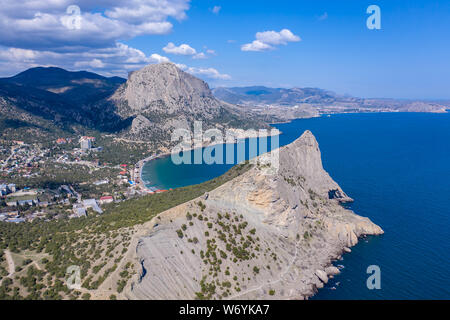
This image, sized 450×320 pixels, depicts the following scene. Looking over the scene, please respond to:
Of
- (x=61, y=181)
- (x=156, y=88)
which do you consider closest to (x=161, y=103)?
(x=156, y=88)

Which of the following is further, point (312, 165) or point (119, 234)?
point (312, 165)

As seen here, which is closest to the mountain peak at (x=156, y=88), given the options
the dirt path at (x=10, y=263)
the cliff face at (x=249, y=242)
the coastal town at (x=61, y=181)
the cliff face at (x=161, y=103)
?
the cliff face at (x=161, y=103)

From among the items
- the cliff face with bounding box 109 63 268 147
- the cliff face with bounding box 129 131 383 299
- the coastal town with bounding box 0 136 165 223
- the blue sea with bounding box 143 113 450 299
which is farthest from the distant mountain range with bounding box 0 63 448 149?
the cliff face with bounding box 129 131 383 299

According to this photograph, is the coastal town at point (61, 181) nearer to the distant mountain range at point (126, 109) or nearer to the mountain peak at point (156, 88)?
the distant mountain range at point (126, 109)

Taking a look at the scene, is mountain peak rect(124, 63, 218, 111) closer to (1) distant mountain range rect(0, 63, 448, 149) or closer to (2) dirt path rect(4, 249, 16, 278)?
(1) distant mountain range rect(0, 63, 448, 149)

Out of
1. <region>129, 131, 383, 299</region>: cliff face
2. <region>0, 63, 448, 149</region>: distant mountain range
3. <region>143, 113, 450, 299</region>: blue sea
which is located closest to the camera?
<region>129, 131, 383, 299</region>: cliff face

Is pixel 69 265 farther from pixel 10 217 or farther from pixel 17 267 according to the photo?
pixel 10 217
